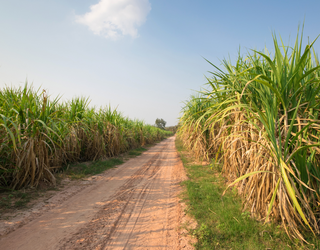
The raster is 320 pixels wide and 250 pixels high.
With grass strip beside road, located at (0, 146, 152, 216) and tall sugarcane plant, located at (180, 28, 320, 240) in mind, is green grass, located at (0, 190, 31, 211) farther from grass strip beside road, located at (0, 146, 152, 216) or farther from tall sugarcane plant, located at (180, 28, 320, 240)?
tall sugarcane plant, located at (180, 28, 320, 240)

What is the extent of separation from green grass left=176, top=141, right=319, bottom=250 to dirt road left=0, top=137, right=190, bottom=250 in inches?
12.2

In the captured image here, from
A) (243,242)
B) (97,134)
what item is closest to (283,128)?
(243,242)

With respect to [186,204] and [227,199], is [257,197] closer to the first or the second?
[227,199]

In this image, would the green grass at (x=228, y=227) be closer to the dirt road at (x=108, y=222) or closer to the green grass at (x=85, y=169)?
the dirt road at (x=108, y=222)

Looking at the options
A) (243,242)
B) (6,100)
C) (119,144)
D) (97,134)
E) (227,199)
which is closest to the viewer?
(243,242)

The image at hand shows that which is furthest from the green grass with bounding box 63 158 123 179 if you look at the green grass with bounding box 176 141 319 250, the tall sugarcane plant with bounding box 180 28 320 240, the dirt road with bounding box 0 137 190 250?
the tall sugarcane plant with bounding box 180 28 320 240

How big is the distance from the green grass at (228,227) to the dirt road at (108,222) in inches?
12.2

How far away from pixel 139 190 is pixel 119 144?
17.1ft

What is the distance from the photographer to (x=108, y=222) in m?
2.76

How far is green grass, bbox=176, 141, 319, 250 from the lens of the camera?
207 centimetres

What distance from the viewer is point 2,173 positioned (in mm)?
3703

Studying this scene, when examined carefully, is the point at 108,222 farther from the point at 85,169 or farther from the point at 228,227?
the point at 85,169

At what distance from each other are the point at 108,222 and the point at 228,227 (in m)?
1.85

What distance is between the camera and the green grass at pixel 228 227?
2072 millimetres
